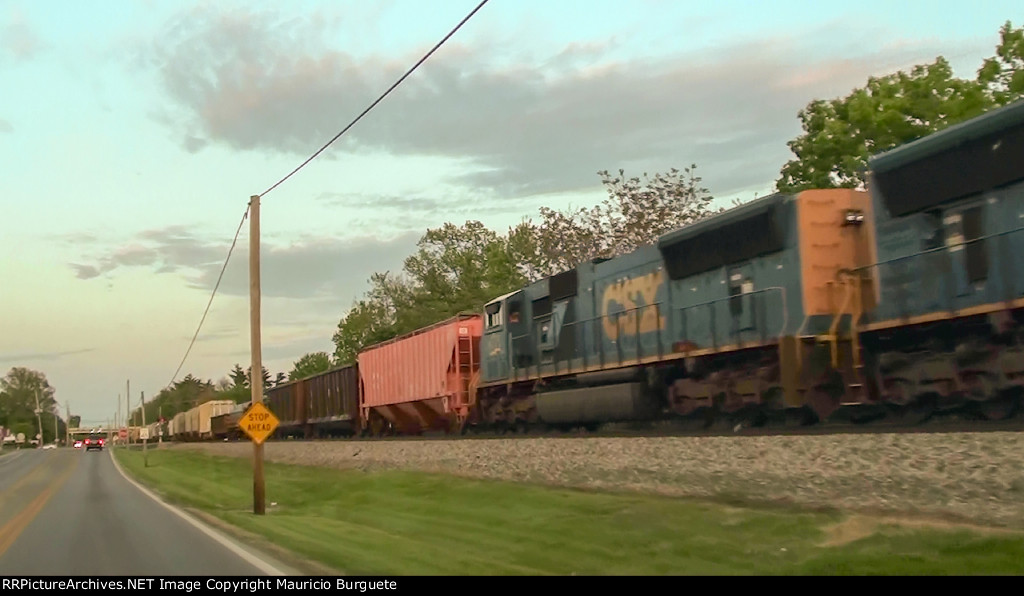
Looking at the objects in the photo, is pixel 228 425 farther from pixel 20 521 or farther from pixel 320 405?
pixel 20 521

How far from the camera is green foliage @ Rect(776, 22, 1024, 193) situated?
1502 inches

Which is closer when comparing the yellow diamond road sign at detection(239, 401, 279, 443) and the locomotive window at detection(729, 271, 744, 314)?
the locomotive window at detection(729, 271, 744, 314)

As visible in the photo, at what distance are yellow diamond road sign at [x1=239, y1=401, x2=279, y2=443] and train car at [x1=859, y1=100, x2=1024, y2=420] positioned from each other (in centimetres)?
1185

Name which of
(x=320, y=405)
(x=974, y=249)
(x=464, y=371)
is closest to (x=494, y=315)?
(x=464, y=371)

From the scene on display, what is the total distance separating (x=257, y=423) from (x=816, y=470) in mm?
11941

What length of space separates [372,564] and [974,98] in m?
34.8

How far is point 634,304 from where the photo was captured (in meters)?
22.0

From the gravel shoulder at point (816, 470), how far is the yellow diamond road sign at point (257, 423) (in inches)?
191

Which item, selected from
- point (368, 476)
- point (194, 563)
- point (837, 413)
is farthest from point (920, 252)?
point (368, 476)

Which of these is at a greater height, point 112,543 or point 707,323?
point 707,323

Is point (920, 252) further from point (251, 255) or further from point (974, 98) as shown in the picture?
point (974, 98)

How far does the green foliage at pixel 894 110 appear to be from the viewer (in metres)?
38.2

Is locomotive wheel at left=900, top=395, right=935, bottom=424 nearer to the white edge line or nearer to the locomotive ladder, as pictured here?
the white edge line

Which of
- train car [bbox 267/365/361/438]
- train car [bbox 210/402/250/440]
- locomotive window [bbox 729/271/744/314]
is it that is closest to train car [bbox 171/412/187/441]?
train car [bbox 210/402/250/440]
